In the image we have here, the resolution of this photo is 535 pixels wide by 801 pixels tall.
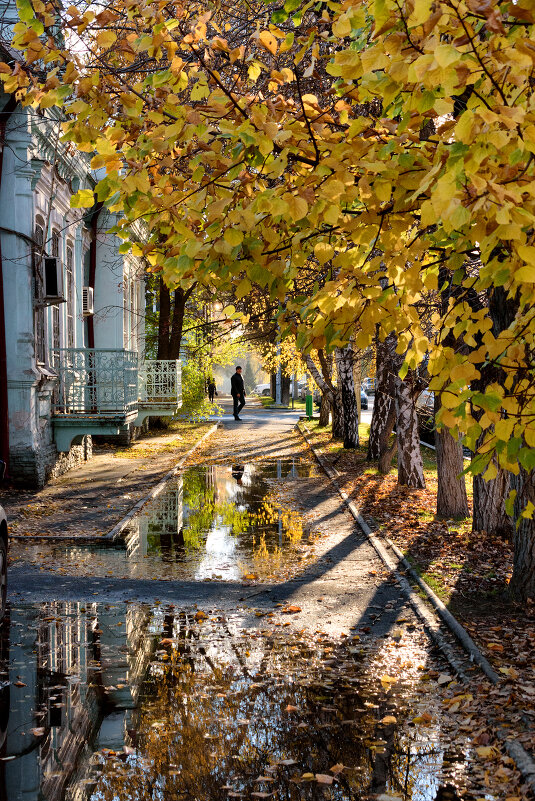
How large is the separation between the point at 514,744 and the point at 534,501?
296 cm

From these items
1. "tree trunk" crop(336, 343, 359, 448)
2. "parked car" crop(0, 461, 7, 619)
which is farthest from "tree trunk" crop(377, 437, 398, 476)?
"parked car" crop(0, 461, 7, 619)

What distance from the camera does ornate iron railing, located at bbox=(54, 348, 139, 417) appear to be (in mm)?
17094

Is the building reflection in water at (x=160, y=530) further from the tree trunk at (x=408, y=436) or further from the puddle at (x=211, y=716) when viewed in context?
the tree trunk at (x=408, y=436)

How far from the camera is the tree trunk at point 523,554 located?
7.87 meters

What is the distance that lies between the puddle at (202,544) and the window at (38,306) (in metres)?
3.44

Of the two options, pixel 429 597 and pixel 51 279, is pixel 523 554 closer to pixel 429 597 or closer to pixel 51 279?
pixel 429 597

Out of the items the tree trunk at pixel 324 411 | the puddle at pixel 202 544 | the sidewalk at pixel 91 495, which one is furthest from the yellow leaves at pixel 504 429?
the tree trunk at pixel 324 411

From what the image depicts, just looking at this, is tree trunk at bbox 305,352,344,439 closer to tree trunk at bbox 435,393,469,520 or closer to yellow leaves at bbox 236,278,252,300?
tree trunk at bbox 435,393,469,520

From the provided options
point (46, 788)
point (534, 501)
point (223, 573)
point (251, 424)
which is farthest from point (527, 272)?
point (251, 424)

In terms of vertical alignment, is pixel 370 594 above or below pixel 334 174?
below

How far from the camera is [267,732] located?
536 cm

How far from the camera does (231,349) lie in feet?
114

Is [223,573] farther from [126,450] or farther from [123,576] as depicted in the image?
[126,450]

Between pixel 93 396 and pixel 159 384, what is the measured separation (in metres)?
7.21
